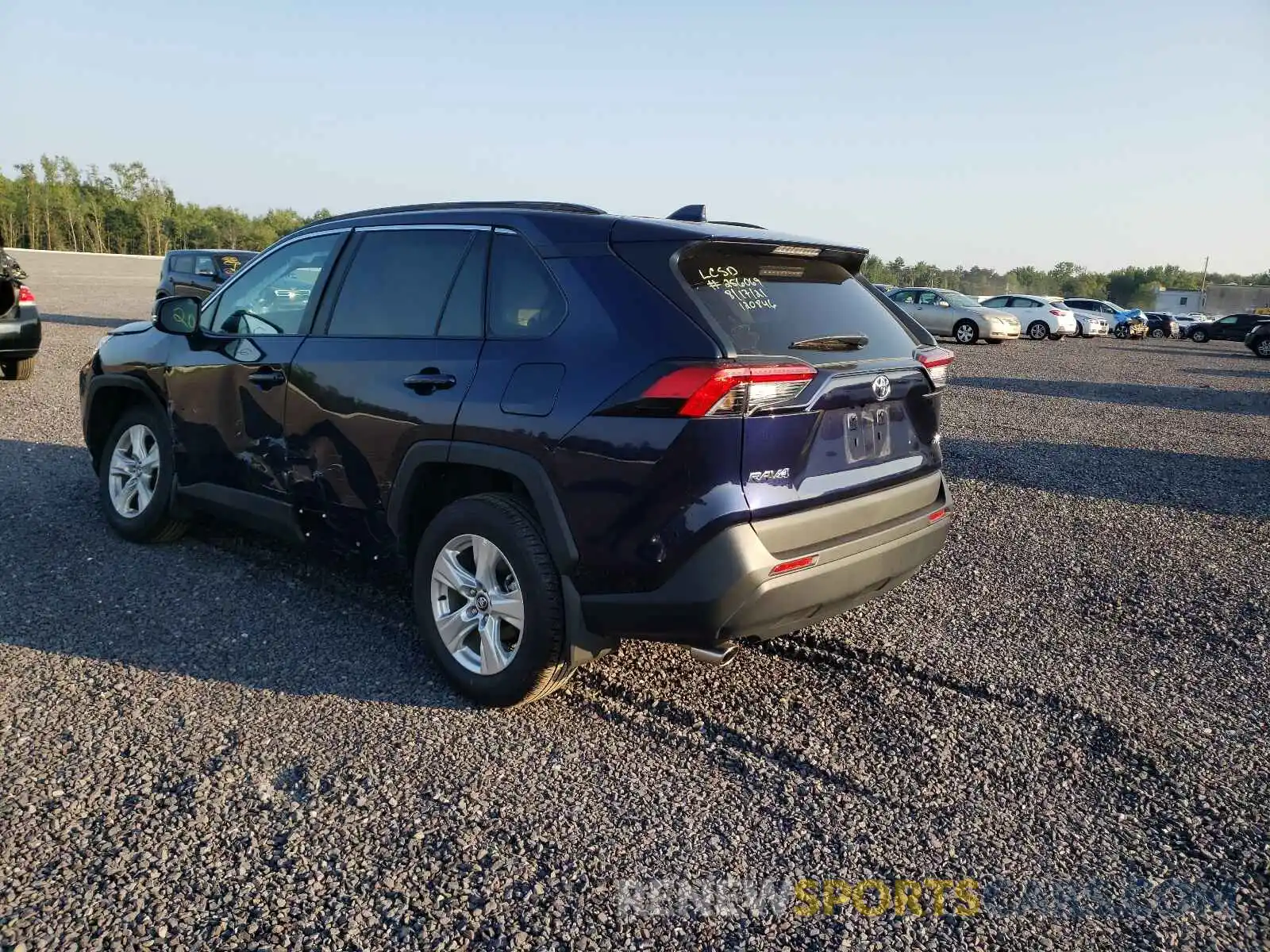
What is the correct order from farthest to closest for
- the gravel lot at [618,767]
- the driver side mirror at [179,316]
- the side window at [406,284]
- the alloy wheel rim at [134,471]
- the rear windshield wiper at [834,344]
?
the alloy wheel rim at [134,471]
the driver side mirror at [179,316]
the side window at [406,284]
the rear windshield wiper at [834,344]
the gravel lot at [618,767]

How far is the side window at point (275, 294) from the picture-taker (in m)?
4.24

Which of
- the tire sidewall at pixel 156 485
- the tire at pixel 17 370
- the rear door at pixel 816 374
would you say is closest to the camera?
the rear door at pixel 816 374

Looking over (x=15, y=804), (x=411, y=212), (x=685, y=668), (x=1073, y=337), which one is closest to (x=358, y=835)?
(x=15, y=804)

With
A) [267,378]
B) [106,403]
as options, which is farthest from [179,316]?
[106,403]

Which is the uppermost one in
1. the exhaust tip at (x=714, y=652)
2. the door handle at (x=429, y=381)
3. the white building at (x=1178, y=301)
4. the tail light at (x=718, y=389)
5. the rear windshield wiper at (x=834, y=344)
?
the white building at (x=1178, y=301)

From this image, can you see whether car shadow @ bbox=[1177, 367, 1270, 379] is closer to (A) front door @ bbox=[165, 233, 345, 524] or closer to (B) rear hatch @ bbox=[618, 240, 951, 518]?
(B) rear hatch @ bbox=[618, 240, 951, 518]

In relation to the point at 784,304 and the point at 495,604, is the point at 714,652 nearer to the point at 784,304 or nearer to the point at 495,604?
the point at 495,604

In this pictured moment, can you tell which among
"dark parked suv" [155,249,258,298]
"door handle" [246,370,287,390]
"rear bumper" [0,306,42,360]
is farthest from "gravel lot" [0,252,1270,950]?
"dark parked suv" [155,249,258,298]

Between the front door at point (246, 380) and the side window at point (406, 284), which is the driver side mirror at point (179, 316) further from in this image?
the side window at point (406, 284)

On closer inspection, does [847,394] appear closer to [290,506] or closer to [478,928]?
[478,928]

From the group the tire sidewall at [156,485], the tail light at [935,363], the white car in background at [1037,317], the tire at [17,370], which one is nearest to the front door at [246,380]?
the tire sidewall at [156,485]

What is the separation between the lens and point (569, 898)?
2.42 meters

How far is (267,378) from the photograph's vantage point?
13.8 ft

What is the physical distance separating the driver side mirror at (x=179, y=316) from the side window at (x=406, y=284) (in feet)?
3.72
